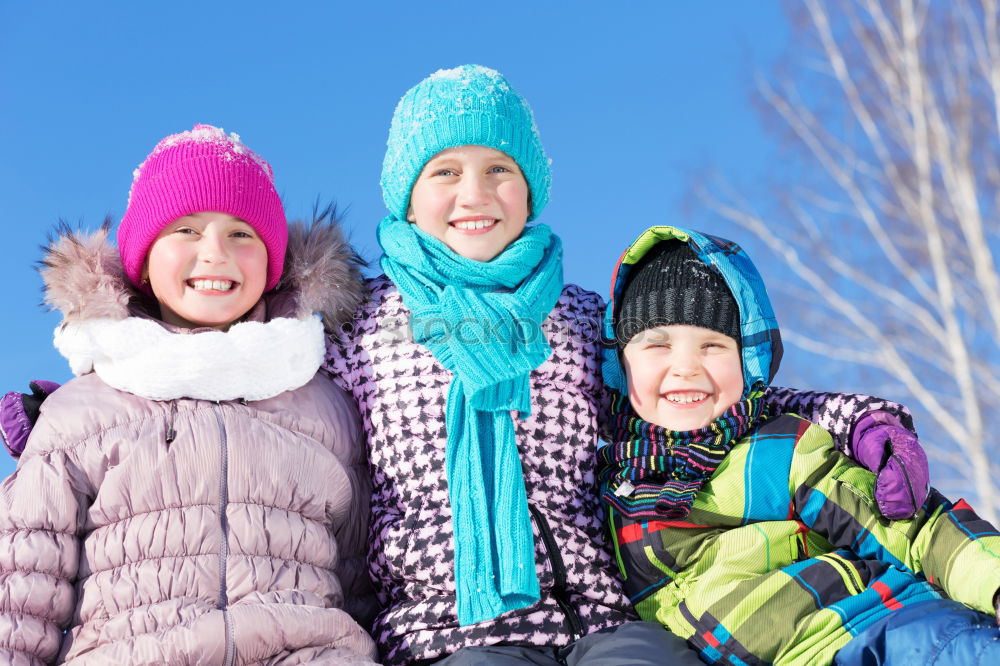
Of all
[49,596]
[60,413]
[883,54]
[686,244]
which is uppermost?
[883,54]

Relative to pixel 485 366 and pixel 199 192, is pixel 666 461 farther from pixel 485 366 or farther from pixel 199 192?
pixel 199 192

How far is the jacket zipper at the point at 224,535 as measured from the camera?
252 centimetres

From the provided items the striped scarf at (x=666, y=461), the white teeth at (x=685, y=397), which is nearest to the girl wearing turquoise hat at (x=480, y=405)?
the striped scarf at (x=666, y=461)

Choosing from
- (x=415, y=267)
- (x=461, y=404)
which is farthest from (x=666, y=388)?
(x=415, y=267)

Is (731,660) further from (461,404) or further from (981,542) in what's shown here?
(461,404)

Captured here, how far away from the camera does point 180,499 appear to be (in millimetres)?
2711

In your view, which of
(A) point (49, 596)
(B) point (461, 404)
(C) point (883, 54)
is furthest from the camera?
(C) point (883, 54)

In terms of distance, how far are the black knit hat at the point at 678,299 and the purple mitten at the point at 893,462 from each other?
0.47m

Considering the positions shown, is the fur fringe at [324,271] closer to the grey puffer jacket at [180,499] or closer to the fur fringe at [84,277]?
the grey puffer jacket at [180,499]

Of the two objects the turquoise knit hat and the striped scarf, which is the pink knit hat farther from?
the striped scarf

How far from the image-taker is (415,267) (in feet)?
10.3

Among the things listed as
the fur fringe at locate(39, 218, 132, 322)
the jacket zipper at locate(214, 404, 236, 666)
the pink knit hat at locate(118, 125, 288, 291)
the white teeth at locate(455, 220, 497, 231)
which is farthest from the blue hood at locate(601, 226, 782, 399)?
the fur fringe at locate(39, 218, 132, 322)

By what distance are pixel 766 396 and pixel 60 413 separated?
2.09 meters

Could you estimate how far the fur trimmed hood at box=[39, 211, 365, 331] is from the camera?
115 inches
